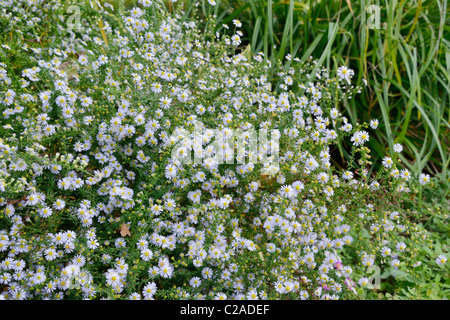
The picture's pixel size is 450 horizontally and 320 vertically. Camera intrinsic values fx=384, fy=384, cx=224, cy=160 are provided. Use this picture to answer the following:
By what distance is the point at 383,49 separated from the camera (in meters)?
3.24

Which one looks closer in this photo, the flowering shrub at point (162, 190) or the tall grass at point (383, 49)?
the flowering shrub at point (162, 190)

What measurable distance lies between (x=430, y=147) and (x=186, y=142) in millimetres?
2335

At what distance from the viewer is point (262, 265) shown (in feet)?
6.06

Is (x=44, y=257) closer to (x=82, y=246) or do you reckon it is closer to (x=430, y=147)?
(x=82, y=246)

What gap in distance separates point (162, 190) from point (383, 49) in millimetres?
2391

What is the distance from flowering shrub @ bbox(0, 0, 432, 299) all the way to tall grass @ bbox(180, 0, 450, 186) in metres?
0.97

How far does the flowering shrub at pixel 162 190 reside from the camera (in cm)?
170

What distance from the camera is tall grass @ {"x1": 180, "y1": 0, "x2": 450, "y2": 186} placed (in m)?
3.03

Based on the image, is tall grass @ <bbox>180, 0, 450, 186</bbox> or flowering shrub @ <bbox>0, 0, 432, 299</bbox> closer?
flowering shrub @ <bbox>0, 0, 432, 299</bbox>

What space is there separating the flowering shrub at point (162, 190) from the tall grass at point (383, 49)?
38.3 inches

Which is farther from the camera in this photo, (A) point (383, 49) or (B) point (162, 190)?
(A) point (383, 49)

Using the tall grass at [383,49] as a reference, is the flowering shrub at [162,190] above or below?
below

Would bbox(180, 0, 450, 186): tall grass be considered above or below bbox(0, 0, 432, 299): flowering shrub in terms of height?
above
